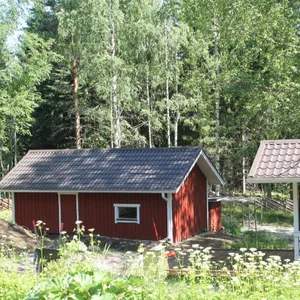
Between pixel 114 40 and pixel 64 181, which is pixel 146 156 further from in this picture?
pixel 114 40

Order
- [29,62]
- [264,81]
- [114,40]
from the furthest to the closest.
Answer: [114,40]
[29,62]
[264,81]

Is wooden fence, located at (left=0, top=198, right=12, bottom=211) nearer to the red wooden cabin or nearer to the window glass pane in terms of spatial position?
the red wooden cabin

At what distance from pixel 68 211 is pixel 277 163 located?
9.97 meters

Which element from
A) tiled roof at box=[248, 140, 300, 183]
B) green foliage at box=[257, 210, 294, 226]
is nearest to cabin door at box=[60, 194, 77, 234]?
tiled roof at box=[248, 140, 300, 183]

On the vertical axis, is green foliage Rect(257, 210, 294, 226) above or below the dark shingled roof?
below

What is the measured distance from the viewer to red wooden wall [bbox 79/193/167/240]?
54.7 feet


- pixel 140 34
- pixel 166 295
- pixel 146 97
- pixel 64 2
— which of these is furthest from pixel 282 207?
pixel 166 295

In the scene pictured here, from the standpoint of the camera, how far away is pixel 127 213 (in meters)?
17.3

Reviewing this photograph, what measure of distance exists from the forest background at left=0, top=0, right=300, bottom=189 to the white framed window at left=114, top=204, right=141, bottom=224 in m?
5.27

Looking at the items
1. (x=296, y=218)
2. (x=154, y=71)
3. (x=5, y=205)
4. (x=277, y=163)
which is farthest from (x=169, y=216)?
(x=5, y=205)

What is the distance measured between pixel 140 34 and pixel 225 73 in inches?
369

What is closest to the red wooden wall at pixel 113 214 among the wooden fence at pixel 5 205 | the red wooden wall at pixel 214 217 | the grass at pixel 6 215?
the red wooden wall at pixel 214 217

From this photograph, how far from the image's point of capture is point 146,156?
60.4ft

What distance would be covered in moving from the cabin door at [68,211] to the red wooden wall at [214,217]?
18.5 feet
